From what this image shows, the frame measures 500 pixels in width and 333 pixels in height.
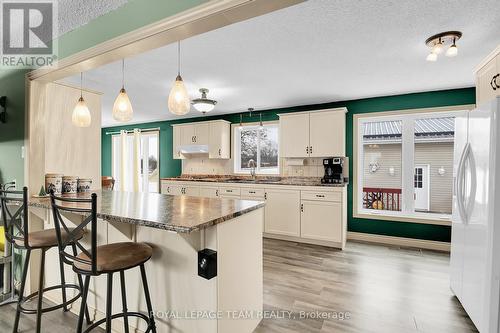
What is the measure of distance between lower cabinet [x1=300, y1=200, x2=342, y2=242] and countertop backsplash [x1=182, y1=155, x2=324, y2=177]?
2.68 ft

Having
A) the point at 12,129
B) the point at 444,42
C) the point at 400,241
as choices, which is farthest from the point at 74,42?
the point at 400,241

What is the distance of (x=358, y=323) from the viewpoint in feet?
6.43

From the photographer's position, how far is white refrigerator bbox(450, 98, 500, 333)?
5.35 ft

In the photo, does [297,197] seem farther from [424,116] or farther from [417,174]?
[424,116]

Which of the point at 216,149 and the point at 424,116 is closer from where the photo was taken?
the point at 424,116

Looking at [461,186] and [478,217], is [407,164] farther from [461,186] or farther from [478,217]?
[478,217]

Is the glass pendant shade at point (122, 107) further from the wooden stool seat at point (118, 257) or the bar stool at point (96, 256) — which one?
the wooden stool seat at point (118, 257)

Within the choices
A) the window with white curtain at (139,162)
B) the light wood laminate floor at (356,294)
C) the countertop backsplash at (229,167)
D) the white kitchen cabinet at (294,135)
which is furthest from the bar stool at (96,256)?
the window with white curtain at (139,162)

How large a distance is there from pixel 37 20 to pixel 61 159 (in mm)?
1271

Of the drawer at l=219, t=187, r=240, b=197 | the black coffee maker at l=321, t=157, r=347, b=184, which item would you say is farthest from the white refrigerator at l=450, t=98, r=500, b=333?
the drawer at l=219, t=187, r=240, b=197

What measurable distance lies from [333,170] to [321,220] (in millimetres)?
909

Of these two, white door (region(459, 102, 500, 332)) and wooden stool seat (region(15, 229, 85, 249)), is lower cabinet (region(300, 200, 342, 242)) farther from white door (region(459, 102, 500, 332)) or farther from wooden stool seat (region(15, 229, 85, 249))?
wooden stool seat (region(15, 229, 85, 249))

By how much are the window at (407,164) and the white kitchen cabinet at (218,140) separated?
2.53 m

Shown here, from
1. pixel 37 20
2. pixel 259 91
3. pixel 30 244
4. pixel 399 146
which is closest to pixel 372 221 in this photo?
pixel 399 146
